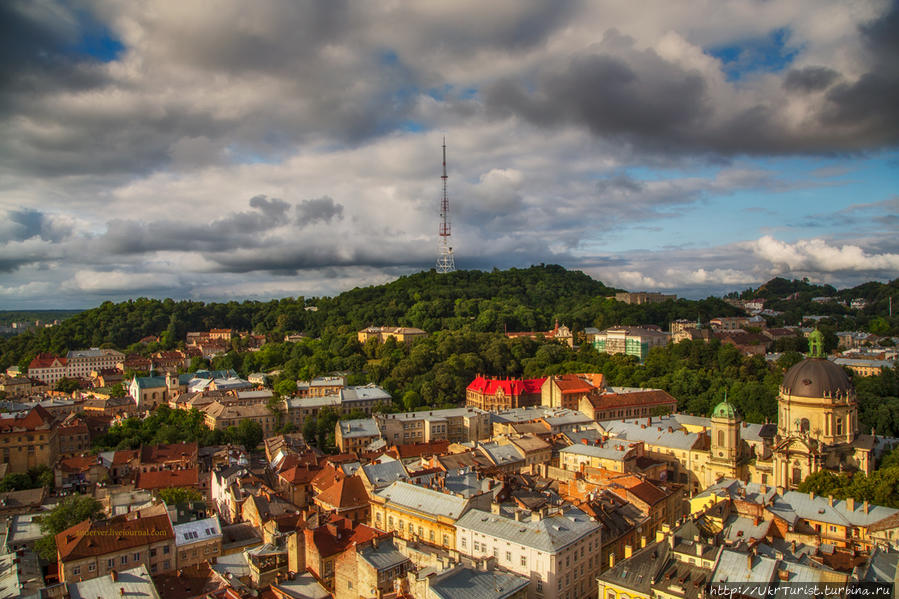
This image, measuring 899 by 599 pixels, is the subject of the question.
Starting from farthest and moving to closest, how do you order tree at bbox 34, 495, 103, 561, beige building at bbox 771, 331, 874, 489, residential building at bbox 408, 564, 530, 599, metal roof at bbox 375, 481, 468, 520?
beige building at bbox 771, 331, 874, 489 → tree at bbox 34, 495, 103, 561 → metal roof at bbox 375, 481, 468, 520 → residential building at bbox 408, 564, 530, 599

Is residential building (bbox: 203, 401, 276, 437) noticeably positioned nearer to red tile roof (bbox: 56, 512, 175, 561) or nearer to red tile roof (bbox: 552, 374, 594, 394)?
red tile roof (bbox: 56, 512, 175, 561)

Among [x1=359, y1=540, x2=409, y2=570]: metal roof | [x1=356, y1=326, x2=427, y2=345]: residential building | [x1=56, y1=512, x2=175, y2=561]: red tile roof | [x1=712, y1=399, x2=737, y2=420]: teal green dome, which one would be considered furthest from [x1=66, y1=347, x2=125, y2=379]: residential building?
[x1=712, y1=399, x2=737, y2=420]: teal green dome

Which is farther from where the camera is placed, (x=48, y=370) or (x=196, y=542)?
(x=48, y=370)

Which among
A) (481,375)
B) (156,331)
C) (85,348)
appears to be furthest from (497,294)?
(85,348)

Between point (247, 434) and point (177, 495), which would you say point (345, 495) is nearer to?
point (177, 495)

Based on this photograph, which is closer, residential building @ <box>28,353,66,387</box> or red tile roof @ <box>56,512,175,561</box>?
red tile roof @ <box>56,512,175,561</box>

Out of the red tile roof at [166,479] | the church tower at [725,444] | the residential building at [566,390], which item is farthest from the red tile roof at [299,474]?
the residential building at [566,390]

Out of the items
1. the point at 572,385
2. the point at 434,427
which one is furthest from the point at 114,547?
the point at 572,385
